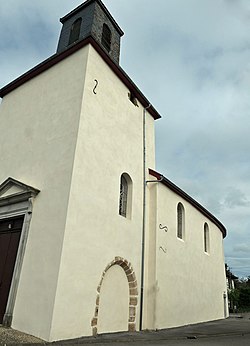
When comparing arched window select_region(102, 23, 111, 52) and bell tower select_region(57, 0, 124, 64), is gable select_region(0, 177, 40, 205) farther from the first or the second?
arched window select_region(102, 23, 111, 52)

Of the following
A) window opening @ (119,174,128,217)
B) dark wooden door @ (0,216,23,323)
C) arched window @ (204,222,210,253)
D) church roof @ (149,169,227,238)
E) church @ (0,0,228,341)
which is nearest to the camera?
church @ (0,0,228,341)

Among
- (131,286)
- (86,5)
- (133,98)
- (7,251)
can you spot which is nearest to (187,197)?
(133,98)

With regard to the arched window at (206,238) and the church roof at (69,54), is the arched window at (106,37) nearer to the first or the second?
the church roof at (69,54)

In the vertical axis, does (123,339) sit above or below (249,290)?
below

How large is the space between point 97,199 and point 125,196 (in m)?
2.02

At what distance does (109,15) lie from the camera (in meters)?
12.9

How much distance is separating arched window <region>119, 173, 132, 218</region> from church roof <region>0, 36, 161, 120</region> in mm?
3835


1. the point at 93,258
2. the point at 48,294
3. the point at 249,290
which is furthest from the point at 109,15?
the point at 249,290

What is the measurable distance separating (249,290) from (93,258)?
2686 centimetres

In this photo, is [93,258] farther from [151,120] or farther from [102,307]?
[151,120]

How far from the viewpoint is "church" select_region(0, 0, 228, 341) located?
7.34 m

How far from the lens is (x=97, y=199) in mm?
8625

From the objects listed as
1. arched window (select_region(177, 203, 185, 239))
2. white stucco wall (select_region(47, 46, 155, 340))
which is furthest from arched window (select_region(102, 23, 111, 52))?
arched window (select_region(177, 203, 185, 239))

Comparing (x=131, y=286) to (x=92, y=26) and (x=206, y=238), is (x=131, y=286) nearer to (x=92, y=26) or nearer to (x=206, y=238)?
(x=206, y=238)
